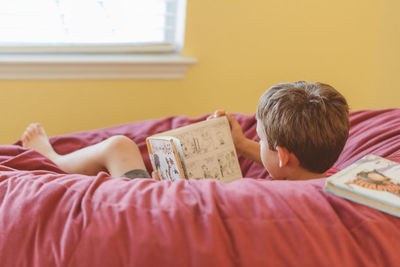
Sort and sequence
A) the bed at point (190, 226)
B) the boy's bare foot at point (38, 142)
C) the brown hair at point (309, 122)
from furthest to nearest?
the boy's bare foot at point (38, 142) → the brown hair at point (309, 122) → the bed at point (190, 226)

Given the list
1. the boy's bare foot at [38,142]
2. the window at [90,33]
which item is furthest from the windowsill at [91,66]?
the boy's bare foot at [38,142]

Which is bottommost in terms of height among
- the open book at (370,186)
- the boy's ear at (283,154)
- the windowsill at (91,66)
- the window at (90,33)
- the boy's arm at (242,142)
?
the boy's arm at (242,142)

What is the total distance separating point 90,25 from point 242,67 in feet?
2.20

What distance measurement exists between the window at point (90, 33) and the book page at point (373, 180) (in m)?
1.05

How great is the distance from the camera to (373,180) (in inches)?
31.6

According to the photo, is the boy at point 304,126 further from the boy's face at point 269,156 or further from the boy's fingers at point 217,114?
the boy's fingers at point 217,114

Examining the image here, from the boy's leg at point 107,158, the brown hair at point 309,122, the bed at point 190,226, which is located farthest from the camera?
the boy's leg at point 107,158

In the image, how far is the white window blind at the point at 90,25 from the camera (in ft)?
5.51

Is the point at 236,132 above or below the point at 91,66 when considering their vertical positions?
below

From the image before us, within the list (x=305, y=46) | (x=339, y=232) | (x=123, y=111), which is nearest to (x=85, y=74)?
(x=123, y=111)

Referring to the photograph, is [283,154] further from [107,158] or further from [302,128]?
[107,158]

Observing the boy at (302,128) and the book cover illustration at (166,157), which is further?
the book cover illustration at (166,157)

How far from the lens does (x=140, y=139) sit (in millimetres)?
1405

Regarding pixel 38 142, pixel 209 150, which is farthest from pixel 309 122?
pixel 38 142
